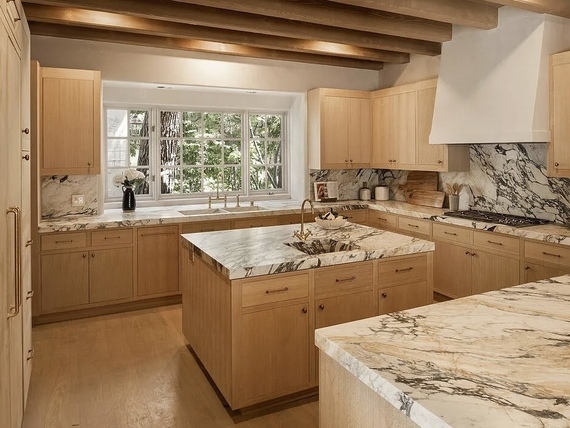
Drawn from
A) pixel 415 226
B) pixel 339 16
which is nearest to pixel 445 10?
pixel 339 16

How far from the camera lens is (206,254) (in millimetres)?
2824

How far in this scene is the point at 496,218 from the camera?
4312 mm

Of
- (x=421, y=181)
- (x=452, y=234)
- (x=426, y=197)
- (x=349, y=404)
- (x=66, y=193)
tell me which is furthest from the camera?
(x=421, y=181)

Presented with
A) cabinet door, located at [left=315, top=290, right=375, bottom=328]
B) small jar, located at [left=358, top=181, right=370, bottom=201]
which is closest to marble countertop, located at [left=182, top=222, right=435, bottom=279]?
cabinet door, located at [left=315, top=290, right=375, bottom=328]

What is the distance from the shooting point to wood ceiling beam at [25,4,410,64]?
12.3ft

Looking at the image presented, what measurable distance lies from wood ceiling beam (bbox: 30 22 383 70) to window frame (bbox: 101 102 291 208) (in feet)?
3.01

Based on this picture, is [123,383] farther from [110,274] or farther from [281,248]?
[110,274]

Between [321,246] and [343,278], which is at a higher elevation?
[321,246]

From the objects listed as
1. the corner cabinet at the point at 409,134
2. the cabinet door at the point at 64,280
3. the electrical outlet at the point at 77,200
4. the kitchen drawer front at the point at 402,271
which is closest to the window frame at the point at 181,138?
the electrical outlet at the point at 77,200

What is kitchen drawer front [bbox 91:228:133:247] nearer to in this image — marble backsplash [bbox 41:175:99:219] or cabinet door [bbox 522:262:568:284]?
marble backsplash [bbox 41:175:99:219]

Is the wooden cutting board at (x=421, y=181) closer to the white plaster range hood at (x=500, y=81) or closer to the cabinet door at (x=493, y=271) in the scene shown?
the white plaster range hood at (x=500, y=81)

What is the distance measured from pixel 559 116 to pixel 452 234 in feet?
4.55

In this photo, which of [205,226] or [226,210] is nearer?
[205,226]

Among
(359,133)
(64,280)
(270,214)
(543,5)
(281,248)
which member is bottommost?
(64,280)
